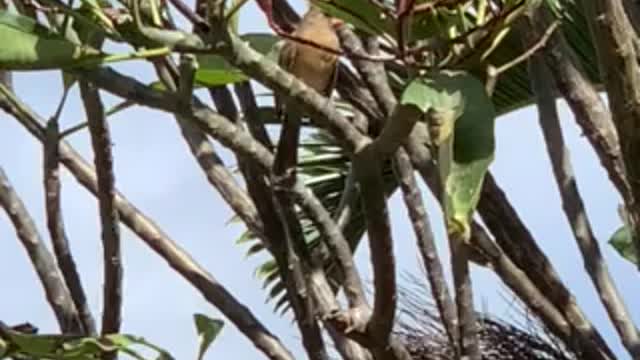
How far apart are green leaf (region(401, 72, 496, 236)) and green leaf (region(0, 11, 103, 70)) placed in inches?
9.7

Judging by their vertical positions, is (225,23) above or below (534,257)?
above

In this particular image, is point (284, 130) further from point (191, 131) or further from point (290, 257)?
point (191, 131)

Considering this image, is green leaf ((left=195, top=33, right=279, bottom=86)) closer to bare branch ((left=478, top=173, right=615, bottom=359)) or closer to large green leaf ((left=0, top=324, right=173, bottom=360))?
large green leaf ((left=0, top=324, right=173, bottom=360))

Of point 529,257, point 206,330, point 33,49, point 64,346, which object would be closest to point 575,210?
point 529,257

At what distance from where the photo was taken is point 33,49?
44.1 inches

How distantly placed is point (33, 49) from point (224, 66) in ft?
0.81

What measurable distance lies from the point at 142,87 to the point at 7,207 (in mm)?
663

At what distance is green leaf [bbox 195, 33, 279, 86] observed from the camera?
1.33 m

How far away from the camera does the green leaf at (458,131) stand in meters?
1.09

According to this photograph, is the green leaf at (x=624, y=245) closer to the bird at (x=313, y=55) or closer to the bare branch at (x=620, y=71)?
the bare branch at (x=620, y=71)

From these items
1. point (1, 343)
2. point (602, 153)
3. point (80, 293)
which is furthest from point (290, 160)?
point (602, 153)

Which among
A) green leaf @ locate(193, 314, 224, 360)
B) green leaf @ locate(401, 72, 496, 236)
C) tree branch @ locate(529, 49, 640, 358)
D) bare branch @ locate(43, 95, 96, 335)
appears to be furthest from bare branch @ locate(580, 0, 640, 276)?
bare branch @ locate(43, 95, 96, 335)

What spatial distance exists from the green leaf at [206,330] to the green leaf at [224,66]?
225 mm

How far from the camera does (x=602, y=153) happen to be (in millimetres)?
1936
